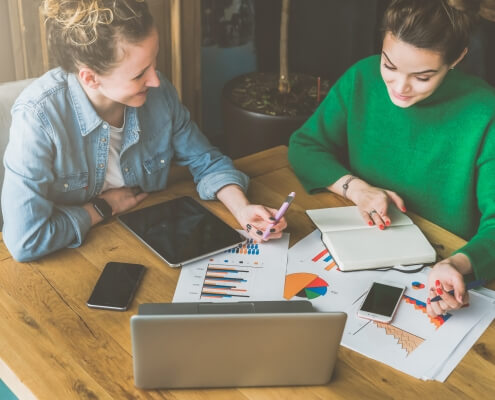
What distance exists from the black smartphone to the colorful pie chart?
296 millimetres

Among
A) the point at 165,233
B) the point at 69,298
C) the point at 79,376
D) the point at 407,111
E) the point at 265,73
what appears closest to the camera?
the point at 79,376

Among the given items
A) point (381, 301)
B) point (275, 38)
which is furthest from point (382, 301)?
point (275, 38)

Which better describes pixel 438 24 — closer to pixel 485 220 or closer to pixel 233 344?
pixel 485 220

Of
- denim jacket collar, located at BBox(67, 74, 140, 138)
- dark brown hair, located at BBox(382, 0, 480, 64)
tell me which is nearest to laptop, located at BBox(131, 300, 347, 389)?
denim jacket collar, located at BBox(67, 74, 140, 138)

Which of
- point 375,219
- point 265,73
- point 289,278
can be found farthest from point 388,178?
point 265,73

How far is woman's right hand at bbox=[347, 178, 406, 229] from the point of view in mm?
1322

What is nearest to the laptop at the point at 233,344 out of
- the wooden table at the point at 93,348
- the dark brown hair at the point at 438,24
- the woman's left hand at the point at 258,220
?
the wooden table at the point at 93,348

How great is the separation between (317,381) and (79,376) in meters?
0.38

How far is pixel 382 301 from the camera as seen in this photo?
3.57 feet

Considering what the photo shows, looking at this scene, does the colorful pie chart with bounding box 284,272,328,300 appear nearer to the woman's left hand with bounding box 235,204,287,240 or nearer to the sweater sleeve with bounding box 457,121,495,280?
the woman's left hand with bounding box 235,204,287,240

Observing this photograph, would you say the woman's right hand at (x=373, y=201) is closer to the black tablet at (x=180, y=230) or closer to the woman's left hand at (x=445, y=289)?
the woman's left hand at (x=445, y=289)

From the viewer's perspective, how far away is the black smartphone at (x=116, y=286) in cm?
105

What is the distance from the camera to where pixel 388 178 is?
160 cm

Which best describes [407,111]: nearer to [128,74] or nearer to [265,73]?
[128,74]
